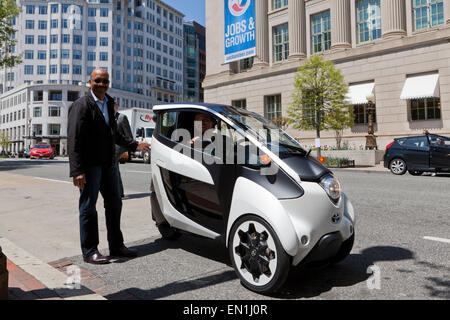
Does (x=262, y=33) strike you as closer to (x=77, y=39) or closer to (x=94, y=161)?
(x=94, y=161)

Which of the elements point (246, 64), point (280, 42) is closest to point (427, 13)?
point (280, 42)

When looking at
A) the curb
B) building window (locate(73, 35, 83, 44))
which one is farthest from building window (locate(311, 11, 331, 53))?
building window (locate(73, 35, 83, 44))

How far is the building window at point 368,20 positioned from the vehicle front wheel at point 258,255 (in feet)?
91.9

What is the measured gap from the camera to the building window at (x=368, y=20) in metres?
26.8

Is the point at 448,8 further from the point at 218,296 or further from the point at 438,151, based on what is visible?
the point at 218,296

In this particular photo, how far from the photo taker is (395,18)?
25094 mm

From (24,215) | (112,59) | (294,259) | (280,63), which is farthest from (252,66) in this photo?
(112,59)

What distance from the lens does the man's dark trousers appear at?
381cm

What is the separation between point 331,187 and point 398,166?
13.2 m

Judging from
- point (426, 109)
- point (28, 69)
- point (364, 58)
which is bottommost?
point (426, 109)

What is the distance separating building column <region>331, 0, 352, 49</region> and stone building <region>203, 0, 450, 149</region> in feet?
0.24

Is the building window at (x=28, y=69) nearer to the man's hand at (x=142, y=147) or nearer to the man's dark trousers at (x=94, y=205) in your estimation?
the man's hand at (x=142, y=147)

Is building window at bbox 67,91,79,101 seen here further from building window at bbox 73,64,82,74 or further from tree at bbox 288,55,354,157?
tree at bbox 288,55,354,157

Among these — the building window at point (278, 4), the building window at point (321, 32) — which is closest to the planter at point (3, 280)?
the building window at point (321, 32)
